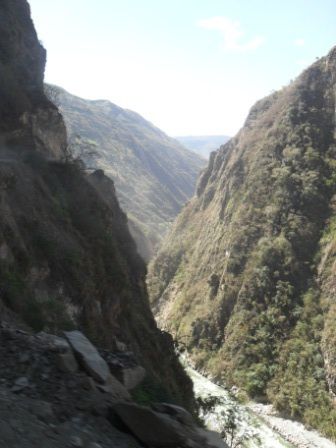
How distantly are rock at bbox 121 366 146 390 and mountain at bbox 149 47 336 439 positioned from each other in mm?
38332

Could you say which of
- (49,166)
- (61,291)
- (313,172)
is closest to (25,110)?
(49,166)

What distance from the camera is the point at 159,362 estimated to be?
69.0ft

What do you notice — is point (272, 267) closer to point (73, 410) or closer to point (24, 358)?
point (24, 358)

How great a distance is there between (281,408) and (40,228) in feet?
140

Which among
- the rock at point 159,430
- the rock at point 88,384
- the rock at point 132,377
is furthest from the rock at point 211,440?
the rock at point 132,377

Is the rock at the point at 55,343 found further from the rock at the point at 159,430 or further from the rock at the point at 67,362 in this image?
the rock at the point at 159,430

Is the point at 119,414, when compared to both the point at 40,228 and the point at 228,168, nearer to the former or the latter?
the point at 40,228

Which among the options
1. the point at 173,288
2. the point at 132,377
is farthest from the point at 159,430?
the point at 173,288

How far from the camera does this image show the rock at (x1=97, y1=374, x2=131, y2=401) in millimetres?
6398

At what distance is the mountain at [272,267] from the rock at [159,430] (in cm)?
4032

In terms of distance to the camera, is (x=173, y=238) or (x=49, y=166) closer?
(x=49, y=166)

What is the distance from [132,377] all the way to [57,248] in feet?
34.2

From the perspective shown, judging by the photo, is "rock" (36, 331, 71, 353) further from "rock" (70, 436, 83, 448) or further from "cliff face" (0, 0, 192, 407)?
"cliff face" (0, 0, 192, 407)

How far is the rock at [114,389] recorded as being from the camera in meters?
6.40
